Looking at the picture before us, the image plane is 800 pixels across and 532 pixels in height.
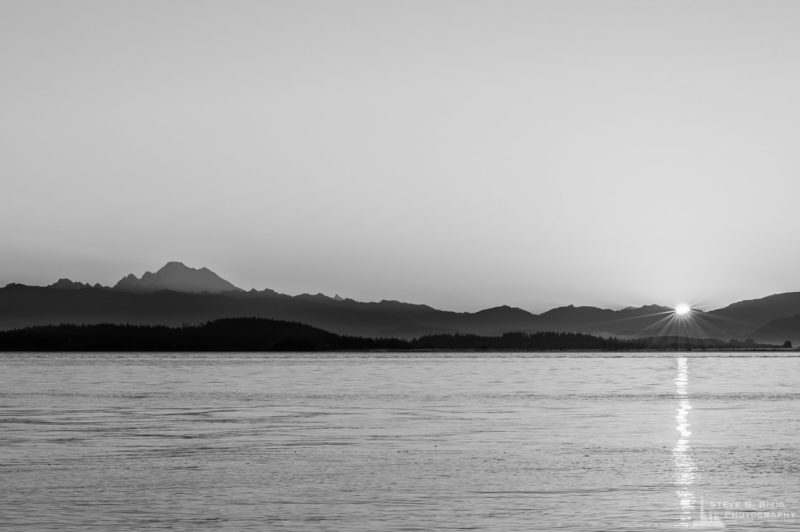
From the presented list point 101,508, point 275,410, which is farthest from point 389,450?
point 275,410

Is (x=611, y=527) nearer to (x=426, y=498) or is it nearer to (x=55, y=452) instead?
(x=426, y=498)

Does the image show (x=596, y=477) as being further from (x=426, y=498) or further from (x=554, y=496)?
(x=426, y=498)

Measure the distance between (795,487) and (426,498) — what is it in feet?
36.8

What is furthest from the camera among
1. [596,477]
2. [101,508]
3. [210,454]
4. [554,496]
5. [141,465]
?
[210,454]

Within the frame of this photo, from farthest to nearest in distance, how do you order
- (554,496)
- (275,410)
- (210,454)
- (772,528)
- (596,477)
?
1. (275,410)
2. (210,454)
3. (596,477)
4. (554,496)
5. (772,528)

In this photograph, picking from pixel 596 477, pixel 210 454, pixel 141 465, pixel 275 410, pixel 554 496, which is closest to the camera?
pixel 554 496

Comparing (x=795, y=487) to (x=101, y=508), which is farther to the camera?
(x=795, y=487)

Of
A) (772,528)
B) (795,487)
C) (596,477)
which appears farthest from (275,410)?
(772,528)

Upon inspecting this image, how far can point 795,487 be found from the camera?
33.7 meters

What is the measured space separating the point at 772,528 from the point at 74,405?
58.3 meters

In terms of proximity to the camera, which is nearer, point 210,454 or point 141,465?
point 141,465

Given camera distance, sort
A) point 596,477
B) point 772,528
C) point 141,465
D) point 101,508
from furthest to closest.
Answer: point 141,465 < point 596,477 < point 101,508 < point 772,528

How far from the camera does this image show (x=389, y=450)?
146 ft

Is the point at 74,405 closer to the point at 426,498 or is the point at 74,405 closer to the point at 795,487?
the point at 426,498
